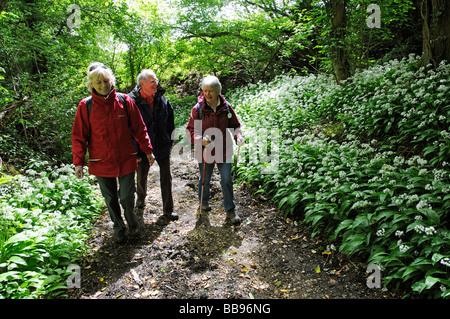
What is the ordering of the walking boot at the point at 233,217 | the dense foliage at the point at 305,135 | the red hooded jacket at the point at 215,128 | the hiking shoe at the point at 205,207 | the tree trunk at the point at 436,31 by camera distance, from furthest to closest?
the tree trunk at the point at 436,31 < the hiking shoe at the point at 205,207 < the walking boot at the point at 233,217 < the red hooded jacket at the point at 215,128 < the dense foliage at the point at 305,135

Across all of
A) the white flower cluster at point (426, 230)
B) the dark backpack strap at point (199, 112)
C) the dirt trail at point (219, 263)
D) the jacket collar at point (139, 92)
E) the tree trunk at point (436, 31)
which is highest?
the tree trunk at point (436, 31)

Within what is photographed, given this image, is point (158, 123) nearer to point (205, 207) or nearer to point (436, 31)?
point (205, 207)

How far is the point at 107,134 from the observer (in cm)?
332

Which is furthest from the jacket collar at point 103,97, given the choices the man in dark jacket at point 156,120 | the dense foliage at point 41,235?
the dense foliage at point 41,235

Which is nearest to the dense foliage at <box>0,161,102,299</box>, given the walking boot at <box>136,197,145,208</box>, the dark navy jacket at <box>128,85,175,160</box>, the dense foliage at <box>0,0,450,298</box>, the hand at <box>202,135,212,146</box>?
the dense foliage at <box>0,0,450,298</box>

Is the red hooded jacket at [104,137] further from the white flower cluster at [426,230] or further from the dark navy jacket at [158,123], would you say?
the white flower cluster at [426,230]

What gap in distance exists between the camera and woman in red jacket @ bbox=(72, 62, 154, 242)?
10.6 feet

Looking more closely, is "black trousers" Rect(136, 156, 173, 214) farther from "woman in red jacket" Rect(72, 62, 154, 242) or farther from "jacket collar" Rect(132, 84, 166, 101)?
"jacket collar" Rect(132, 84, 166, 101)

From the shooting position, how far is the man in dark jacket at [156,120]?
13.3 feet

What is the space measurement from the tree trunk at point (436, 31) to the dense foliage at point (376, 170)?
1.43 feet

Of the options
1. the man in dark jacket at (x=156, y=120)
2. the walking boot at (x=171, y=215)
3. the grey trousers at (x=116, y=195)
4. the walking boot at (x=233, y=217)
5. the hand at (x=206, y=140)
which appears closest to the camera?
the grey trousers at (x=116, y=195)

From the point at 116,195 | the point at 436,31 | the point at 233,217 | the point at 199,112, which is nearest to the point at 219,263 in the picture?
the point at 233,217

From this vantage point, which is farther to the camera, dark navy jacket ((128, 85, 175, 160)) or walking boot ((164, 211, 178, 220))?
walking boot ((164, 211, 178, 220))

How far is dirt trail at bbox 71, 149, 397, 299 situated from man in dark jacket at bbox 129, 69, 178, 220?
2.31 ft
